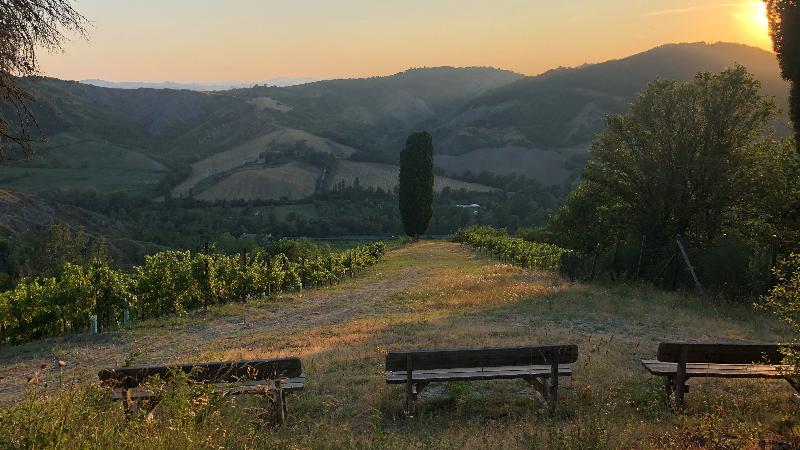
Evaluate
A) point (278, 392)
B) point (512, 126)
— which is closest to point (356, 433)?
point (278, 392)

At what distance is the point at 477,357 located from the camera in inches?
287

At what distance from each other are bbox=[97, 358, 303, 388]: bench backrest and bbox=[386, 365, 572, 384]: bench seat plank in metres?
1.47

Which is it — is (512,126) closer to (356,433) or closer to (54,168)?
(54,168)

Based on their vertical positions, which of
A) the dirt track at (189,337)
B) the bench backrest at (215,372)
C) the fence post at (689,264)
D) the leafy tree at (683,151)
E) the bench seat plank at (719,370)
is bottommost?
the dirt track at (189,337)

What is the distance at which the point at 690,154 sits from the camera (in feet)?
70.4

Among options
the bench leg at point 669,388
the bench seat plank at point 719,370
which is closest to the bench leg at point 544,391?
the bench seat plank at point 719,370

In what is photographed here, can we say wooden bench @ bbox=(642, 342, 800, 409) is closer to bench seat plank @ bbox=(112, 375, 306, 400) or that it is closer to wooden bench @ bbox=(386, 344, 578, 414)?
wooden bench @ bbox=(386, 344, 578, 414)

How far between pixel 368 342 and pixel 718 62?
213 meters

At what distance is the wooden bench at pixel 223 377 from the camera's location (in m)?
6.08

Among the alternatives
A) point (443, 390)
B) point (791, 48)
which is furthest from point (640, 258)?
point (443, 390)

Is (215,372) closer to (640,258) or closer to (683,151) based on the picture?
(640,258)

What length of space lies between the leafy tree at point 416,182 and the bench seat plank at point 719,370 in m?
48.7

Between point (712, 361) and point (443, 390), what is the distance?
3855mm

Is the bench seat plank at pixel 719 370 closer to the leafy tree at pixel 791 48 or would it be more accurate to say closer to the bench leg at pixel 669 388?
the bench leg at pixel 669 388
